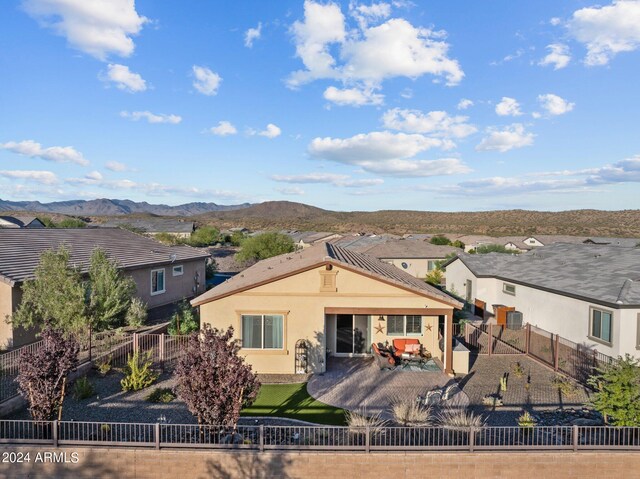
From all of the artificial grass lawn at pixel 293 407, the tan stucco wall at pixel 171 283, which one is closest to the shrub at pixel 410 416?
the artificial grass lawn at pixel 293 407

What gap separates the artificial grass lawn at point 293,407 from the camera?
1155 cm

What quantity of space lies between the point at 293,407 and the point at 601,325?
14.4m

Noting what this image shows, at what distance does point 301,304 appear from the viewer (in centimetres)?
1532

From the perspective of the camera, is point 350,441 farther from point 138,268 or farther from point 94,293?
point 138,268

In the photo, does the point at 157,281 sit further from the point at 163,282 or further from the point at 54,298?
the point at 54,298

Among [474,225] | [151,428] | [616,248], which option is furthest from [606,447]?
[474,225]

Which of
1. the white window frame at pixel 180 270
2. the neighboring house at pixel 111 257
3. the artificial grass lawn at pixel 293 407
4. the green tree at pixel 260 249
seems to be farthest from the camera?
the green tree at pixel 260 249

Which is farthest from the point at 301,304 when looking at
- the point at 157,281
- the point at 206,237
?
the point at 206,237

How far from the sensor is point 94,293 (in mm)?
16656

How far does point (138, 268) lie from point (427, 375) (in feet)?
61.5

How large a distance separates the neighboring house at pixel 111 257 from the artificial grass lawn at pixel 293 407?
12.0 meters

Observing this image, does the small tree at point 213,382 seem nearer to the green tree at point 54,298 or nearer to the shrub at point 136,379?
the shrub at point 136,379

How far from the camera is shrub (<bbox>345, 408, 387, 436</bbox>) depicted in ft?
30.9

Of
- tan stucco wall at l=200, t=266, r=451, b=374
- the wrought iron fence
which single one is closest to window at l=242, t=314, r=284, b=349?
tan stucco wall at l=200, t=266, r=451, b=374
